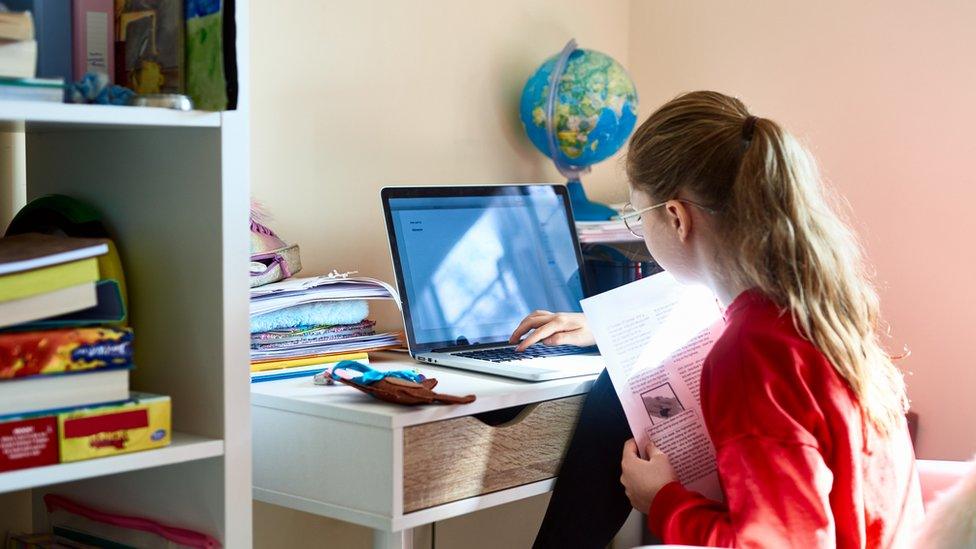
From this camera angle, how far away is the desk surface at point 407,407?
1.32 metres

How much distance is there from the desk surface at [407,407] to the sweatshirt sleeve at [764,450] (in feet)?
0.97

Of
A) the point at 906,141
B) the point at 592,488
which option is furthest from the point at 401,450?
the point at 906,141

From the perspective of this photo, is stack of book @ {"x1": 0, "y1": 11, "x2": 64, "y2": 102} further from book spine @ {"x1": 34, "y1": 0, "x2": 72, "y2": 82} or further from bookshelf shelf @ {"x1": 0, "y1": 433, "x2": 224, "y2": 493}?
bookshelf shelf @ {"x1": 0, "y1": 433, "x2": 224, "y2": 493}

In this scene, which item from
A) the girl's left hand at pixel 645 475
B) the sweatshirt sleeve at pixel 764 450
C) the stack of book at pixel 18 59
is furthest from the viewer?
the girl's left hand at pixel 645 475

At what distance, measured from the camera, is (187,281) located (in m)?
1.21

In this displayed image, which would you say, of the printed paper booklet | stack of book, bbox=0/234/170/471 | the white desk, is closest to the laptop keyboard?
the white desk

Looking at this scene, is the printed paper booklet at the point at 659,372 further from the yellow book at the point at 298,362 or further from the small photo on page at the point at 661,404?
the yellow book at the point at 298,362

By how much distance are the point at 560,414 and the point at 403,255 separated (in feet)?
1.20

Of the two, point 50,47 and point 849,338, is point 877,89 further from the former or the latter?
point 50,47

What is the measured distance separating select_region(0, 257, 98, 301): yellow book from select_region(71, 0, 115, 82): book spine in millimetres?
254

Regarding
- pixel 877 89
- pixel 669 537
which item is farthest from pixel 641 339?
pixel 877 89

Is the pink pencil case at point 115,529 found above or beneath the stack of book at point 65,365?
beneath

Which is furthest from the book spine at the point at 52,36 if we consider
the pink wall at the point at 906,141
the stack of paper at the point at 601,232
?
the pink wall at the point at 906,141

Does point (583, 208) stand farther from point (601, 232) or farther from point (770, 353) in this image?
point (770, 353)
